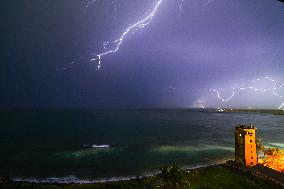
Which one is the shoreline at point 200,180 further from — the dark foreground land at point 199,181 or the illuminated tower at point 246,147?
the illuminated tower at point 246,147

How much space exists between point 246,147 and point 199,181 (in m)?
12.3

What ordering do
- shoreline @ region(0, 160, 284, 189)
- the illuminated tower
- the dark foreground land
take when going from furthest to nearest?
the illuminated tower → shoreline @ region(0, 160, 284, 189) → the dark foreground land

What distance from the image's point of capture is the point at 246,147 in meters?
45.8

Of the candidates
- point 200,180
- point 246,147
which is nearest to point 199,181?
point 200,180

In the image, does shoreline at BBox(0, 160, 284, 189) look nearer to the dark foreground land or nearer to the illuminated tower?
the dark foreground land

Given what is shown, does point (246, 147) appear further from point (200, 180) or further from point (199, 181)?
point (199, 181)

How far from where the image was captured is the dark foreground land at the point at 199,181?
115 ft

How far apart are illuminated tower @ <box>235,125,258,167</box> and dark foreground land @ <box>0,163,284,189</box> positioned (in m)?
3.41

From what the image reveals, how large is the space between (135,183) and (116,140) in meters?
61.7

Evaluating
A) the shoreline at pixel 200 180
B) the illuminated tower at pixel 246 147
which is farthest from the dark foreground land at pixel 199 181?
the illuminated tower at pixel 246 147

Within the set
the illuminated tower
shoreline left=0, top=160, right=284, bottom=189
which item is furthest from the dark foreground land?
the illuminated tower

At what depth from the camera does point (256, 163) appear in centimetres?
4566

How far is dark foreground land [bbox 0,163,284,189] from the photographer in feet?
115

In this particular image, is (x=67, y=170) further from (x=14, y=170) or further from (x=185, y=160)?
(x=185, y=160)
